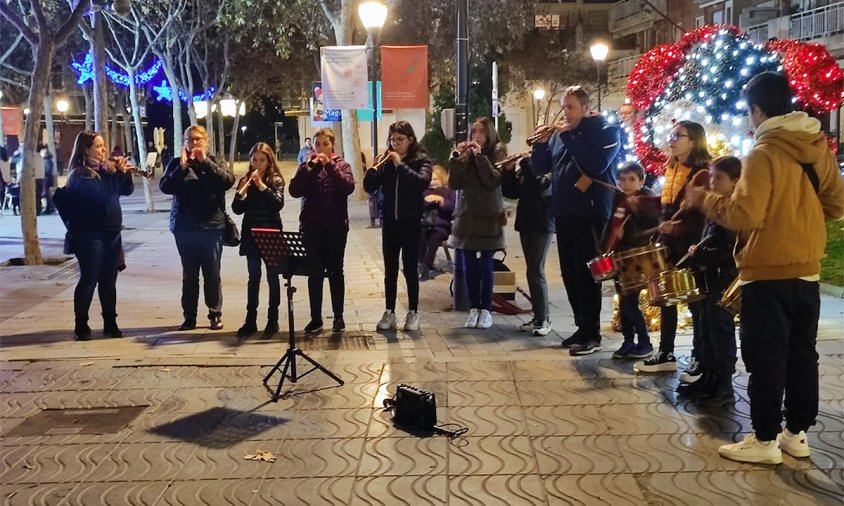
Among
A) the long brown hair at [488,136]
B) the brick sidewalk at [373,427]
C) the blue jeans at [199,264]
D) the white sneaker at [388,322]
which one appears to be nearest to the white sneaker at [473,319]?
the brick sidewalk at [373,427]

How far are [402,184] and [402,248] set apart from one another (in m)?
0.61

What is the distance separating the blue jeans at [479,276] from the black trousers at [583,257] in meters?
1.04

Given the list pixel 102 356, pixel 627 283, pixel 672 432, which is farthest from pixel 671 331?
pixel 102 356

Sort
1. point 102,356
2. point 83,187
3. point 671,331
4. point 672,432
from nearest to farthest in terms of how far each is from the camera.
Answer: point 672,432
point 671,331
point 102,356
point 83,187

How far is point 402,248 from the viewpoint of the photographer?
8.09 metres

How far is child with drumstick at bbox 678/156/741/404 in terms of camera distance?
5.47m

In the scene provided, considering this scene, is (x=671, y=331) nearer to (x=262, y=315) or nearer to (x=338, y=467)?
(x=338, y=467)

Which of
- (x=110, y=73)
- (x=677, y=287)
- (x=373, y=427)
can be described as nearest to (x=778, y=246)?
(x=677, y=287)

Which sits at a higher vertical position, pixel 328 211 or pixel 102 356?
pixel 328 211

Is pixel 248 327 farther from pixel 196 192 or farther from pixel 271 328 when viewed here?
pixel 196 192

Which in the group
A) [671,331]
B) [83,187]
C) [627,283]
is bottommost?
[671,331]

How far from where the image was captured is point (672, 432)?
205 inches

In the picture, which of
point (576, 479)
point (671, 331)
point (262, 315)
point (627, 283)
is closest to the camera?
point (576, 479)

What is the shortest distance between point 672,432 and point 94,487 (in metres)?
3.19
